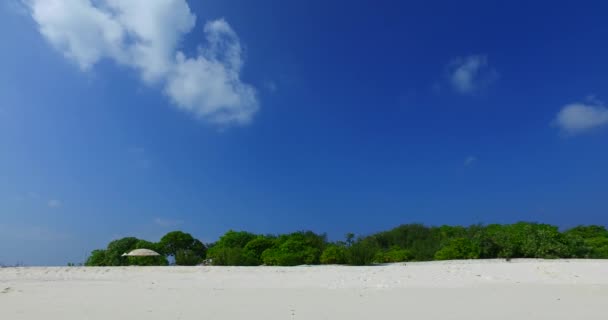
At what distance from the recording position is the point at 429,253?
1554cm

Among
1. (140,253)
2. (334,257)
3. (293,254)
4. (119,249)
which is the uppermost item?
(119,249)

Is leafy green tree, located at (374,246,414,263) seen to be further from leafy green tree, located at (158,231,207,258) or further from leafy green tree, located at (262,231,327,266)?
leafy green tree, located at (158,231,207,258)

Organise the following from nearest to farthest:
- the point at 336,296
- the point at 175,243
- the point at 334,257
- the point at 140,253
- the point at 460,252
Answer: the point at 336,296 → the point at 334,257 → the point at 460,252 → the point at 140,253 → the point at 175,243

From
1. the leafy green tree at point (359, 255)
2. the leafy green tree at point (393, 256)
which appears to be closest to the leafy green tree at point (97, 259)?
the leafy green tree at point (359, 255)

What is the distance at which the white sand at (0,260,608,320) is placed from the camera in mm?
4594

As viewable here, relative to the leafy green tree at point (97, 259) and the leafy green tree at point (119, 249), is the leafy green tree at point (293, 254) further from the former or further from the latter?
the leafy green tree at point (97, 259)

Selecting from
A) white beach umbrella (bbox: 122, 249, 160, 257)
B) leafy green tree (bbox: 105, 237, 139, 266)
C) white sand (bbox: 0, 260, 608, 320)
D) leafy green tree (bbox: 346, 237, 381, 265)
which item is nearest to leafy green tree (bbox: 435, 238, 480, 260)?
leafy green tree (bbox: 346, 237, 381, 265)

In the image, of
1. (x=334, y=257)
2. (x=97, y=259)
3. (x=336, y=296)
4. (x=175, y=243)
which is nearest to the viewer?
(x=336, y=296)

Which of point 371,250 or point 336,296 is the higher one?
point 371,250

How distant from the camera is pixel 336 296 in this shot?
5.82 metres

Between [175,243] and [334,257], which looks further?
[175,243]

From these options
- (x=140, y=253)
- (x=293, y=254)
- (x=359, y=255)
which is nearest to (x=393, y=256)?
(x=359, y=255)

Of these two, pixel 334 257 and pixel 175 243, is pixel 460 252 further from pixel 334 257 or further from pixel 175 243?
pixel 175 243

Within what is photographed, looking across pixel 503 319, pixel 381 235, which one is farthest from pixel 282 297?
pixel 381 235
